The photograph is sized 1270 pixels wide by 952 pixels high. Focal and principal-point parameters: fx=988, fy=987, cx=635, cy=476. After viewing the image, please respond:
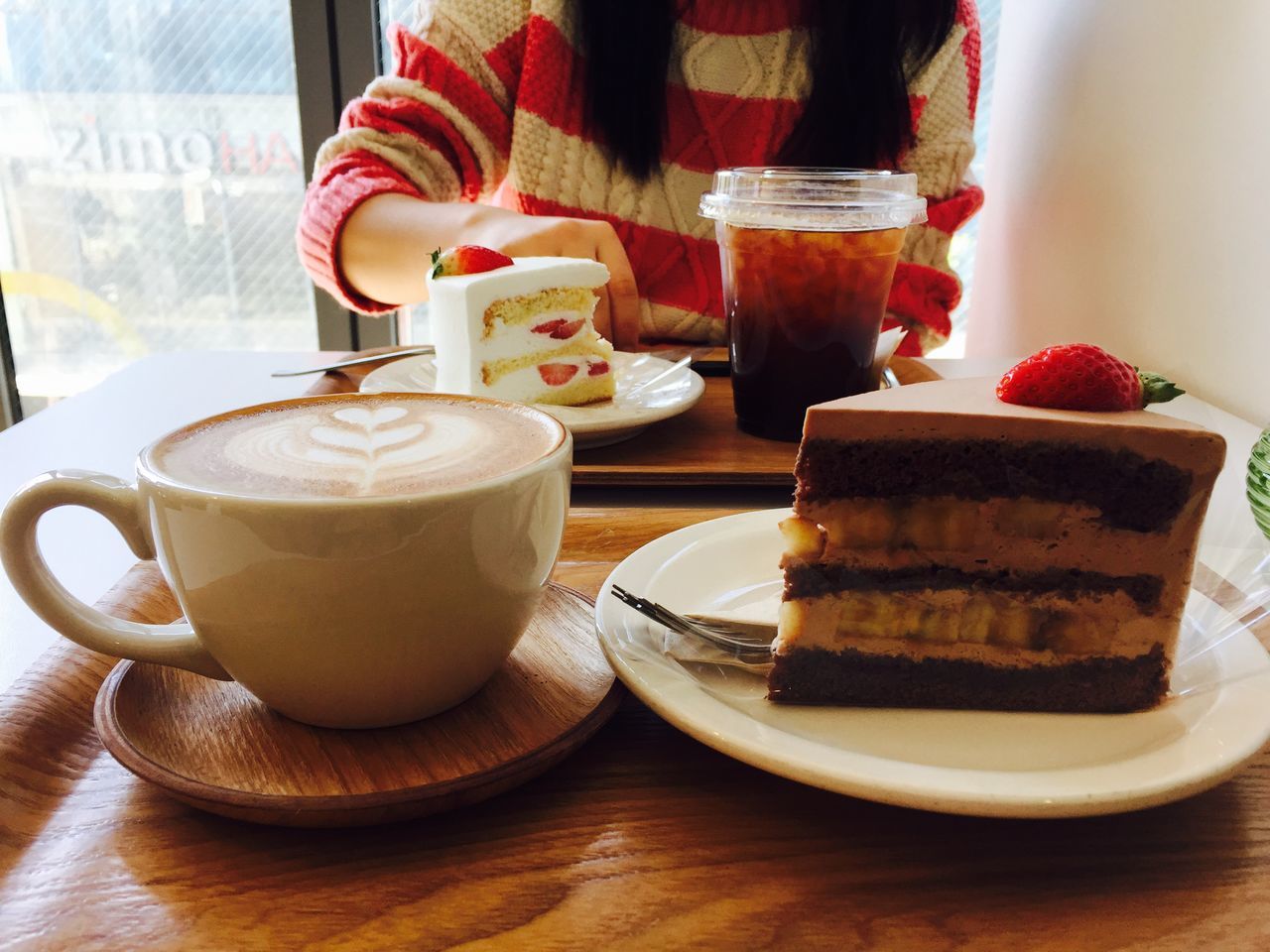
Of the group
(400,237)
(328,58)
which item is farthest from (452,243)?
(328,58)

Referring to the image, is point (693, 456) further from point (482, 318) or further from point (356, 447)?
point (356, 447)

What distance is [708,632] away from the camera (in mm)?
630

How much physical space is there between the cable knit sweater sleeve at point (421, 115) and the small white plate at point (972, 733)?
1386mm

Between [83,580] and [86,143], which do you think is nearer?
[83,580]

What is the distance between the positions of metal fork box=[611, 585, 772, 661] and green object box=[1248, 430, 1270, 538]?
1.71ft

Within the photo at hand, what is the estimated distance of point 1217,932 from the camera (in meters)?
0.42

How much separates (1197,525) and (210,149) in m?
2.77

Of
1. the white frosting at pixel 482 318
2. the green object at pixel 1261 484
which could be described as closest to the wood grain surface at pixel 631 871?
the green object at pixel 1261 484

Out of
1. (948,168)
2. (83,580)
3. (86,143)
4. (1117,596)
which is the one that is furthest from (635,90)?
(86,143)

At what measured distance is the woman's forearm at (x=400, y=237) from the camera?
1.74m

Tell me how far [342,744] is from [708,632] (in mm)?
231

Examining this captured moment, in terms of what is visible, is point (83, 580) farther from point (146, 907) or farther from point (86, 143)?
point (86, 143)

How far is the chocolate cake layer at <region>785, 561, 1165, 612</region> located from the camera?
0.63m

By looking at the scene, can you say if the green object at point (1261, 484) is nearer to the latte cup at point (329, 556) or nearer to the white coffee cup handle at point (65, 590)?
the latte cup at point (329, 556)
